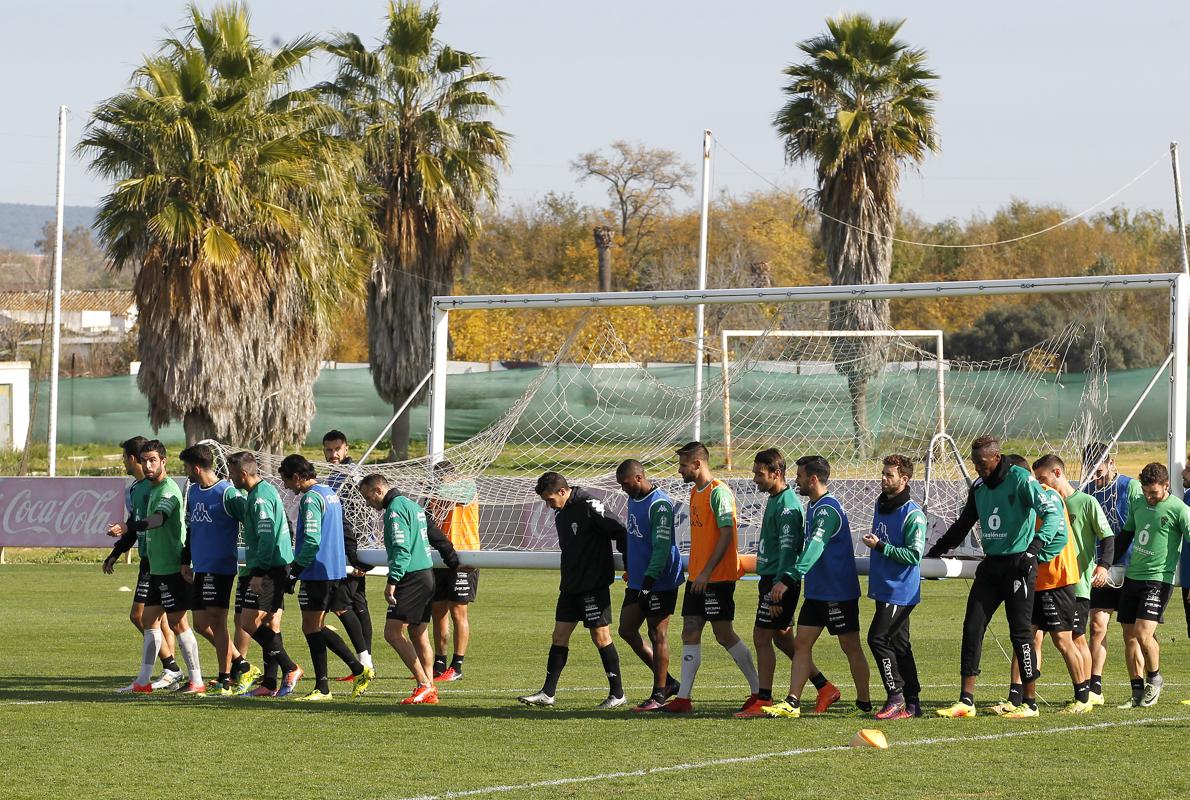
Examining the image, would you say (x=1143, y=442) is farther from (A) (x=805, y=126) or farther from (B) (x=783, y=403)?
(B) (x=783, y=403)

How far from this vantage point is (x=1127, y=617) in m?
11.5

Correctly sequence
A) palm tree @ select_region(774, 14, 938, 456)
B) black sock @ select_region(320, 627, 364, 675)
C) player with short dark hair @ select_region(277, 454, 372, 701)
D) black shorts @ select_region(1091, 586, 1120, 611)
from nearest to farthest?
player with short dark hair @ select_region(277, 454, 372, 701) < black sock @ select_region(320, 627, 364, 675) < black shorts @ select_region(1091, 586, 1120, 611) < palm tree @ select_region(774, 14, 938, 456)

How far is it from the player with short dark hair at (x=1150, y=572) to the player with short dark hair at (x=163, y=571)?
22.5ft

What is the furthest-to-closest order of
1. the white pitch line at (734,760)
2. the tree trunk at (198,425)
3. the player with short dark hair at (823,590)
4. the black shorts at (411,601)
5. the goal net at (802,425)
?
1. the tree trunk at (198,425)
2. the goal net at (802,425)
3. the black shorts at (411,601)
4. the player with short dark hair at (823,590)
5. the white pitch line at (734,760)

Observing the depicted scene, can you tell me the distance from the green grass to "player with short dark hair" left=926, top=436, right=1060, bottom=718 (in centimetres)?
41

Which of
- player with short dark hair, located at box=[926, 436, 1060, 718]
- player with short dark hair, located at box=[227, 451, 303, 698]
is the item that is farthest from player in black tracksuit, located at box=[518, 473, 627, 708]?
player with short dark hair, located at box=[926, 436, 1060, 718]

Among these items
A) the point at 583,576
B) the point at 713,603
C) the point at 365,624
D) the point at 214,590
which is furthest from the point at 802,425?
the point at 214,590

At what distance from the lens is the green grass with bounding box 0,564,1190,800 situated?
833 centimetres

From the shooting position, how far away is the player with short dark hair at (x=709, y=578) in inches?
438

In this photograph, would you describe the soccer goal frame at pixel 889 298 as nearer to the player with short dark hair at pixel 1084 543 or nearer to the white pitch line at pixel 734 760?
the player with short dark hair at pixel 1084 543

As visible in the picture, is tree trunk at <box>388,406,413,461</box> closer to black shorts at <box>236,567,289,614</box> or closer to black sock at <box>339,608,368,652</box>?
black sock at <box>339,608,368,652</box>

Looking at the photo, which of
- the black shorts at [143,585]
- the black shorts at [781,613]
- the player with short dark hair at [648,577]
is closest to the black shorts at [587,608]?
the player with short dark hair at [648,577]

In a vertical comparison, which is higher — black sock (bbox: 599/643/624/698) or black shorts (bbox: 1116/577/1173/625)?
black shorts (bbox: 1116/577/1173/625)

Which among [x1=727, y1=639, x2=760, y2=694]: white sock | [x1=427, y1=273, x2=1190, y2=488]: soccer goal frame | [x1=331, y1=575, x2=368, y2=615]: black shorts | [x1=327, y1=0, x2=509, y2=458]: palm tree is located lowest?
[x1=727, y1=639, x2=760, y2=694]: white sock
